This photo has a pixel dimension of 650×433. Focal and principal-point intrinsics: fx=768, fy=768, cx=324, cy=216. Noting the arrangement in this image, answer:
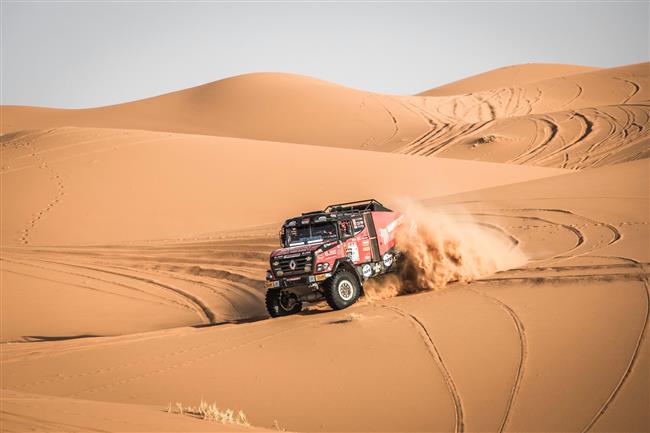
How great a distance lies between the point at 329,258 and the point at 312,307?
2129 mm

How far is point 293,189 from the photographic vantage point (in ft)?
114

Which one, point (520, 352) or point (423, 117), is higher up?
point (423, 117)

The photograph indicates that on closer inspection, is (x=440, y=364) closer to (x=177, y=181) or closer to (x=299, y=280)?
(x=299, y=280)

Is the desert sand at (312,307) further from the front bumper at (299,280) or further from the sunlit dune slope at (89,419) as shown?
the front bumper at (299,280)

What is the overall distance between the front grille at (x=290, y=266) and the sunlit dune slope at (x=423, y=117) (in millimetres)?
28809

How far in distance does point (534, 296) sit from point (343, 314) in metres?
3.55

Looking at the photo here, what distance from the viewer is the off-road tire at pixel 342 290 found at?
49.5 ft

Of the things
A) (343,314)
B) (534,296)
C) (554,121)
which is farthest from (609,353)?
(554,121)

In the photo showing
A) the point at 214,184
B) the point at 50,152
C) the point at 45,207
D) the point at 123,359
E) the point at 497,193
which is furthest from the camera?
the point at 50,152

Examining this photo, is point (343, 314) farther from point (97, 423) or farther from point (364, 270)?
point (97, 423)

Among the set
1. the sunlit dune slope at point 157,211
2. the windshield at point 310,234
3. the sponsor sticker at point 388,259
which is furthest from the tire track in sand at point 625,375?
the sunlit dune slope at point 157,211

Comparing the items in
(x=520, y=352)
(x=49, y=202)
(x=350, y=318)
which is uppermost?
(x=49, y=202)

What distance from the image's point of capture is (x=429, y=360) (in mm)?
11102

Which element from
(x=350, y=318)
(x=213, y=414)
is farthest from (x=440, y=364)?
(x=213, y=414)
